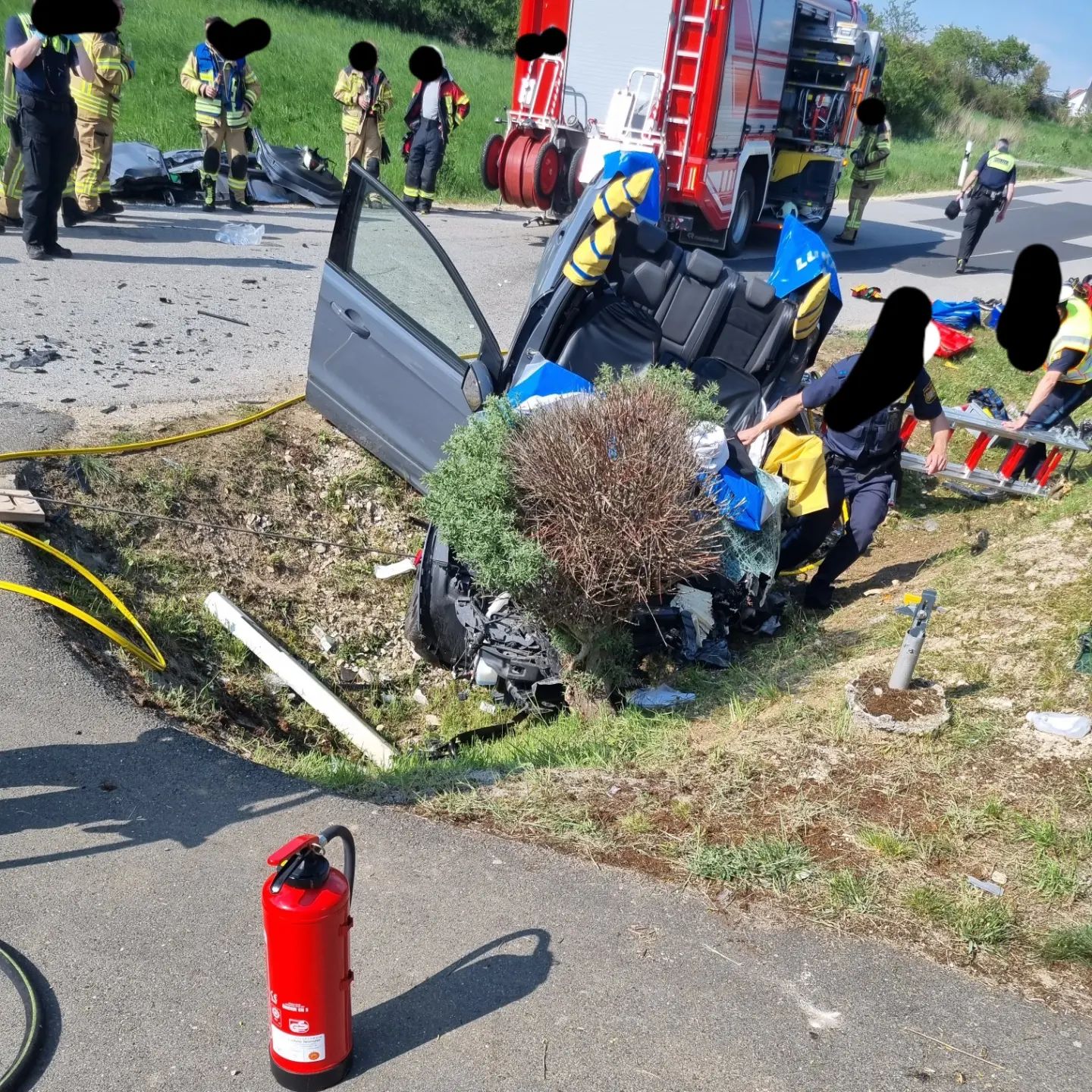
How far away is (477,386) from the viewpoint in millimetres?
5184

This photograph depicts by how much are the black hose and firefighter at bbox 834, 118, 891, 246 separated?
14860 millimetres

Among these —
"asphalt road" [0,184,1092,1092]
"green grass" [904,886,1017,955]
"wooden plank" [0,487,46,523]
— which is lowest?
"asphalt road" [0,184,1092,1092]

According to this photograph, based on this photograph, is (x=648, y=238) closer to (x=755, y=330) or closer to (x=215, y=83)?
(x=755, y=330)

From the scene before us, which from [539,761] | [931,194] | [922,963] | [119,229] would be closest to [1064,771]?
[922,963]

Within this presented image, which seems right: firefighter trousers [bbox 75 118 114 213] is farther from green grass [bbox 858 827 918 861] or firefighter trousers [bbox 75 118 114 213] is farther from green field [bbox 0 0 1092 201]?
green grass [bbox 858 827 918 861]

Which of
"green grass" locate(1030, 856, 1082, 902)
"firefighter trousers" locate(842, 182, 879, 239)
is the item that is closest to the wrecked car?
"green grass" locate(1030, 856, 1082, 902)

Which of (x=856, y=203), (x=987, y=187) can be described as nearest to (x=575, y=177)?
(x=987, y=187)

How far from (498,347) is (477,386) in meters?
0.76

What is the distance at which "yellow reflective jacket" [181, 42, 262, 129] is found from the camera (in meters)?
11.4

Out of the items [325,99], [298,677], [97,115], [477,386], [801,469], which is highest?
[325,99]

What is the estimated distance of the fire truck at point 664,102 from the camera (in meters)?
12.0

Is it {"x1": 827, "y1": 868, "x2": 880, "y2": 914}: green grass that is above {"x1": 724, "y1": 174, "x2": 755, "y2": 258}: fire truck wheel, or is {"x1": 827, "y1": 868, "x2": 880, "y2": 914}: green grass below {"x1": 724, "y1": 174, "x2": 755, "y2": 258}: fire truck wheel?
below

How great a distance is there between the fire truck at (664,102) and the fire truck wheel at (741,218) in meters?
0.02

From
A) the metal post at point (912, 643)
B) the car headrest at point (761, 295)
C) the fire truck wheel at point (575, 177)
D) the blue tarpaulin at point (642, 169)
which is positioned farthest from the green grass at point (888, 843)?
the fire truck wheel at point (575, 177)
